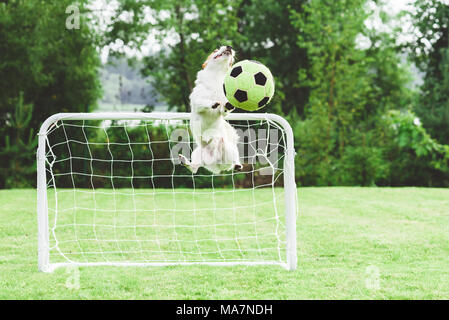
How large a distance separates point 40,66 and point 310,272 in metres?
8.78

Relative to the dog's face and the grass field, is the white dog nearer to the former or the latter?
the dog's face

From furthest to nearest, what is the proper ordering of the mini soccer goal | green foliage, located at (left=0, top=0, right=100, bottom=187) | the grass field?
green foliage, located at (left=0, top=0, right=100, bottom=187)
the mini soccer goal
the grass field

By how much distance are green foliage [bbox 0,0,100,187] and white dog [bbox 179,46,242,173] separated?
28.0 ft

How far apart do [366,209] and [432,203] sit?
1.32 metres

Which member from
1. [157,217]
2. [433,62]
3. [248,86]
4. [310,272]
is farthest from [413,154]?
[248,86]

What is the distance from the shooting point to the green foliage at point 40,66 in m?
10.6

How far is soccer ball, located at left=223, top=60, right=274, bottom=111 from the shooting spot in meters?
2.78

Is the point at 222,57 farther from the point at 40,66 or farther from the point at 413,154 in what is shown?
the point at 413,154

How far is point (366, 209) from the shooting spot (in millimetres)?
7609

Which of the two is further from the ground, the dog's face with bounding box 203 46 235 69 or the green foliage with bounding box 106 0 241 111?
the green foliage with bounding box 106 0 241 111

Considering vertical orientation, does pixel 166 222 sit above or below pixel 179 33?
below

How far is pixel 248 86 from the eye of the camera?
110 inches

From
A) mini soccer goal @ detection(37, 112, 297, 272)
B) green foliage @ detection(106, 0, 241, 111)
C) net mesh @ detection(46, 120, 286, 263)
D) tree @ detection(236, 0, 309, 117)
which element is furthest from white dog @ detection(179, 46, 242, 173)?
tree @ detection(236, 0, 309, 117)
